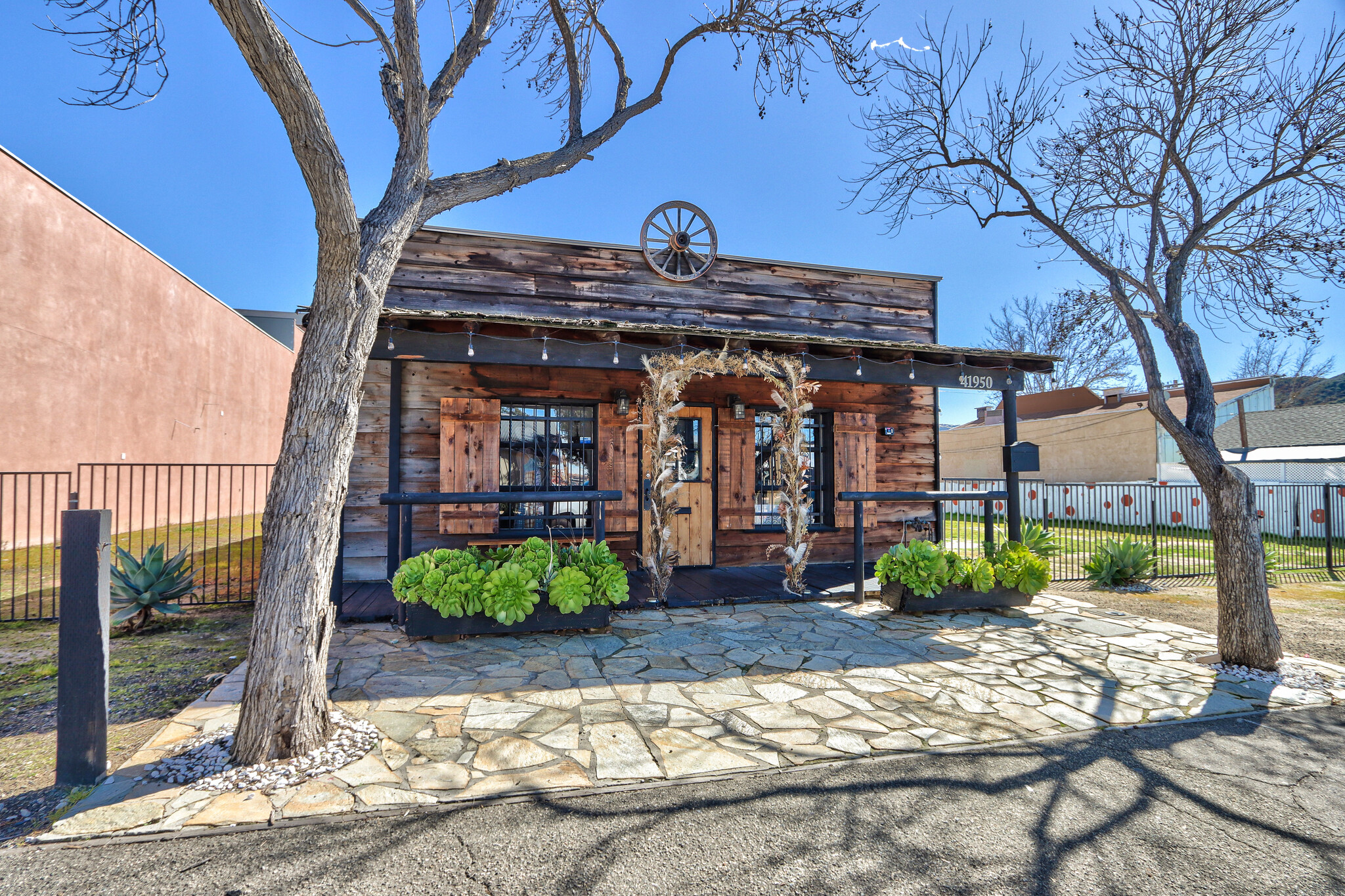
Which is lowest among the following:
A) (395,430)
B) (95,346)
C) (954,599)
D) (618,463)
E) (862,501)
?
(954,599)

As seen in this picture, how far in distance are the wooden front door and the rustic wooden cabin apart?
0.09 ft

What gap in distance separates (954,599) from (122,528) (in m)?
13.8

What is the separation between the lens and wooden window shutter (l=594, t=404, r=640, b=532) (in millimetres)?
7676

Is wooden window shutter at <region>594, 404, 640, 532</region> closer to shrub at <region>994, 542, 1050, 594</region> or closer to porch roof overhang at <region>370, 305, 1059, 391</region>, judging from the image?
porch roof overhang at <region>370, 305, 1059, 391</region>

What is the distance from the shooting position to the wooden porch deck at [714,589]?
6113 mm

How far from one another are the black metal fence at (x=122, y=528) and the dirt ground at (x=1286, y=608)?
27.3 ft

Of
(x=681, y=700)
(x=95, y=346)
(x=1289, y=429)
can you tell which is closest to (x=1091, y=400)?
(x=1289, y=429)

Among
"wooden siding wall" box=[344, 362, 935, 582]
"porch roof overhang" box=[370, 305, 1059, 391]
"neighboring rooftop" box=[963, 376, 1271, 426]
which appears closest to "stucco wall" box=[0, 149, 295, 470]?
"wooden siding wall" box=[344, 362, 935, 582]


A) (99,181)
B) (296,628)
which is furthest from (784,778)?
(99,181)

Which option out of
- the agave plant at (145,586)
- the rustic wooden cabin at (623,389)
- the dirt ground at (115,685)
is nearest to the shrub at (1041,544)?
the rustic wooden cabin at (623,389)

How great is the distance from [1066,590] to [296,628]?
8.55 meters

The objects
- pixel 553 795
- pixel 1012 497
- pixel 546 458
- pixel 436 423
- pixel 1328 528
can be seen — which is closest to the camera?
pixel 553 795

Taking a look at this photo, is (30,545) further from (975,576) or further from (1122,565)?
(1122,565)

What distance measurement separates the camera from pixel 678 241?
Answer: 8.38 m
